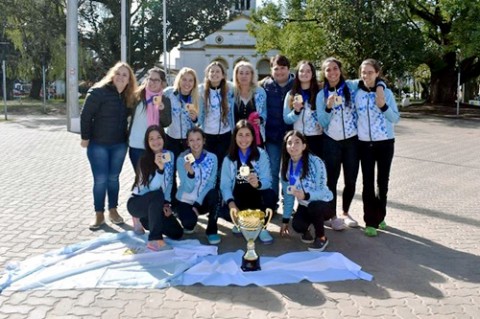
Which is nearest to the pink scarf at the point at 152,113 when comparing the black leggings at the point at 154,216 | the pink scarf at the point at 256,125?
the black leggings at the point at 154,216

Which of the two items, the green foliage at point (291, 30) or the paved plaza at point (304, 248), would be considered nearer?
the paved plaza at point (304, 248)

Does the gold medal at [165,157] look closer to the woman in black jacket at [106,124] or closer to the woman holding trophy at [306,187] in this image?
the woman in black jacket at [106,124]

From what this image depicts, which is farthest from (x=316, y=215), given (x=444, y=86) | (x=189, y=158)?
(x=444, y=86)

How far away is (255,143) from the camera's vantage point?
5648 millimetres

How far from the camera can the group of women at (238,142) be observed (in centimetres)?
545

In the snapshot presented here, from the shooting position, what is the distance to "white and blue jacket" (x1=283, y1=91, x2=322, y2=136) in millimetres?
5922

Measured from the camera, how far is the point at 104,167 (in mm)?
6055

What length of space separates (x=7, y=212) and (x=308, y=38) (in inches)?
964

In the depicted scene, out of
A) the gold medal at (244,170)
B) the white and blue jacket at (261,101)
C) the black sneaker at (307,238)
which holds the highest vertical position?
the white and blue jacket at (261,101)

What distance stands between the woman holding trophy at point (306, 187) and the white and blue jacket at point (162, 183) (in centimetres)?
128

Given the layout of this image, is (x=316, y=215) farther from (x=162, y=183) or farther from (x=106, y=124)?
(x=106, y=124)

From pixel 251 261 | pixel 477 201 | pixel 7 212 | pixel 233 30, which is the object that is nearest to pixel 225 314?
pixel 251 261

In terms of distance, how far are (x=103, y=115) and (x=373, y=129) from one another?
10.2 ft

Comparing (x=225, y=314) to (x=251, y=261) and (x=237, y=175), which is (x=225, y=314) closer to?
(x=251, y=261)
